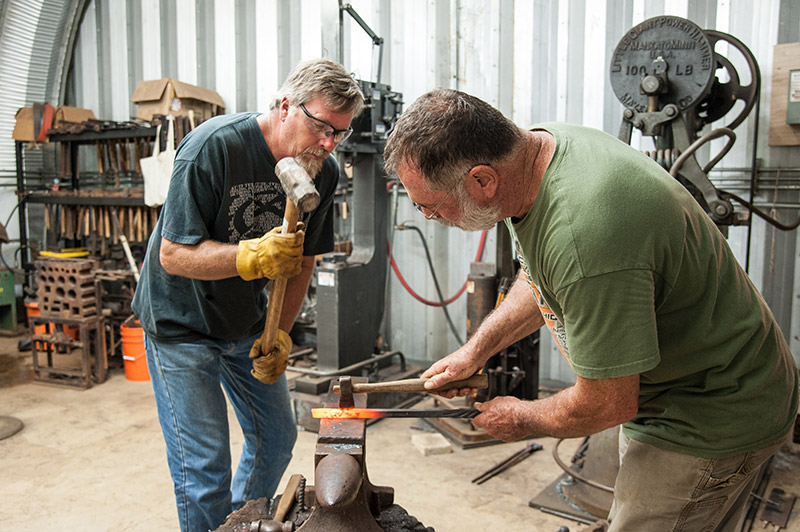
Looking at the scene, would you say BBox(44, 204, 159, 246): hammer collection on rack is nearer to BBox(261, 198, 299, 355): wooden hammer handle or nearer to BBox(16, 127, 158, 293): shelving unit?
BBox(16, 127, 158, 293): shelving unit

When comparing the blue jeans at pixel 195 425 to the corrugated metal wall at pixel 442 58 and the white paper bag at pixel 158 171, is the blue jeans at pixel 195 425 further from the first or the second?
the white paper bag at pixel 158 171

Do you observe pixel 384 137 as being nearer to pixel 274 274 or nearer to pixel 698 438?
pixel 274 274

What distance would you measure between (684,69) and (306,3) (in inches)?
136

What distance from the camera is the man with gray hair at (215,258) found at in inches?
78.3

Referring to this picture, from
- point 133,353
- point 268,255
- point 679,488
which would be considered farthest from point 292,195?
point 133,353

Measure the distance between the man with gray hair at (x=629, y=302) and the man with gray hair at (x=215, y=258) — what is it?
718 mm

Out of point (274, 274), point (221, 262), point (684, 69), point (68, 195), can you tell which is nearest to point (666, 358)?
point (274, 274)

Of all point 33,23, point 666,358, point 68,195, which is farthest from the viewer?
point 33,23

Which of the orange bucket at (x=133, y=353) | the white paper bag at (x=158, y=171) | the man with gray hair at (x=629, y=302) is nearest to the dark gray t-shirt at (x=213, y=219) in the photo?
the man with gray hair at (x=629, y=302)

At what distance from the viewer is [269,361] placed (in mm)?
2225

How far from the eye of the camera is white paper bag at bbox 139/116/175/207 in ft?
17.5

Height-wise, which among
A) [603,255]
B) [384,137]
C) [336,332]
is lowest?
[336,332]

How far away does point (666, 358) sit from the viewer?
56.9 inches

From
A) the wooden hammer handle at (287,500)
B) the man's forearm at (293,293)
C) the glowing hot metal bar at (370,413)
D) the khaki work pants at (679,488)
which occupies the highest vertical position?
the man's forearm at (293,293)
